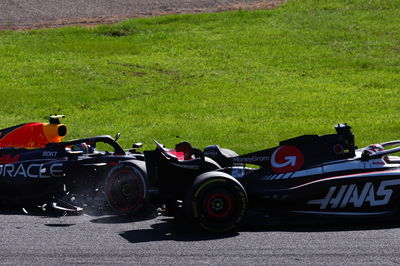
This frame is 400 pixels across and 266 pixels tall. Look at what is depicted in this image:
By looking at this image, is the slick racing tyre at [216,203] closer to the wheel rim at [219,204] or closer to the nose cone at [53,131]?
the wheel rim at [219,204]

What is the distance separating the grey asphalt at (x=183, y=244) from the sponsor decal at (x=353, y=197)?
281 mm

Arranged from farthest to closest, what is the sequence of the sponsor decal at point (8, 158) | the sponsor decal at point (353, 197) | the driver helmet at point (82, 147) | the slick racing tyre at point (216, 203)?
the driver helmet at point (82, 147), the sponsor decal at point (8, 158), the sponsor decal at point (353, 197), the slick racing tyre at point (216, 203)

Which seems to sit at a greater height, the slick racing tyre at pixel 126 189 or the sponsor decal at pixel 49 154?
the sponsor decal at pixel 49 154

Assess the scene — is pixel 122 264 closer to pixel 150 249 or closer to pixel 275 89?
pixel 150 249

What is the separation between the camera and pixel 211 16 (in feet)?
108

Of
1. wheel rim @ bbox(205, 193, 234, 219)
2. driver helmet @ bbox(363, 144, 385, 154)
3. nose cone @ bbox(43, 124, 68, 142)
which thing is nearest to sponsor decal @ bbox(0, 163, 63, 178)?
nose cone @ bbox(43, 124, 68, 142)

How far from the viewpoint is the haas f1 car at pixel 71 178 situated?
32.9ft

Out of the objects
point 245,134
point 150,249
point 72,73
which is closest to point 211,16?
point 72,73

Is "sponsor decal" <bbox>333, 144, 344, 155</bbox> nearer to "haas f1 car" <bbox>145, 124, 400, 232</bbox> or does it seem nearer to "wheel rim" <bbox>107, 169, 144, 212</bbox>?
"haas f1 car" <bbox>145, 124, 400, 232</bbox>

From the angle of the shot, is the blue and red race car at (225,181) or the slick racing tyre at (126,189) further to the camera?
the slick racing tyre at (126,189)

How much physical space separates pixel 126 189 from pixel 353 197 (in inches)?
117

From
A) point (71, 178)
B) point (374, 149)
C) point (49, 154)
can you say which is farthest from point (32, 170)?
point (374, 149)

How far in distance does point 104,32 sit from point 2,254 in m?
23.3

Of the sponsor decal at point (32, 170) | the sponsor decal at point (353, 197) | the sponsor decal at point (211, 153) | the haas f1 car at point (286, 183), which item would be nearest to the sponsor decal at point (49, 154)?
the sponsor decal at point (32, 170)
